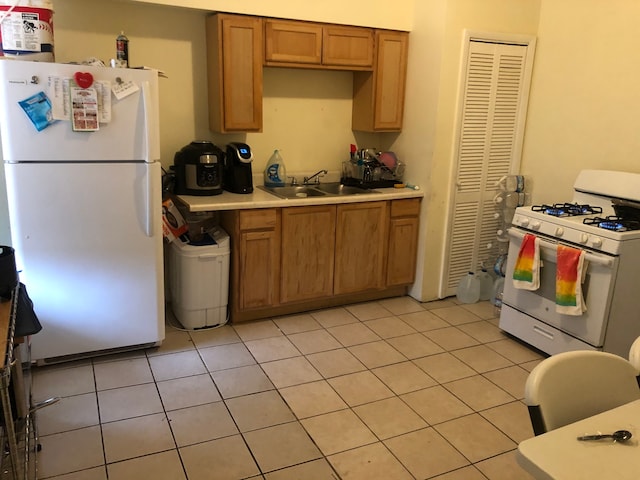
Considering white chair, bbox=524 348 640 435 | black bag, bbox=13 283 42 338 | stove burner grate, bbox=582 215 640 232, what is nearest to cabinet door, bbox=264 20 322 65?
stove burner grate, bbox=582 215 640 232

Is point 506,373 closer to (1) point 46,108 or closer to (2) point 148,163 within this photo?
(2) point 148,163

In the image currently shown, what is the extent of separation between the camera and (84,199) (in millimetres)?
2666

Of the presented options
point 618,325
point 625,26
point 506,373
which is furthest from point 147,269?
point 625,26

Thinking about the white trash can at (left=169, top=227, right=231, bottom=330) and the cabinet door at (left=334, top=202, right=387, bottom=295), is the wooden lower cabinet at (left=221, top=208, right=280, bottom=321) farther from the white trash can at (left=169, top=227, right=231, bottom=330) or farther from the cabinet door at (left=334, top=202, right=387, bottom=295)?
the cabinet door at (left=334, top=202, right=387, bottom=295)

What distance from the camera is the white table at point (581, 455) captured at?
1.11 meters

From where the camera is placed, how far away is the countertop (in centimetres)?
319

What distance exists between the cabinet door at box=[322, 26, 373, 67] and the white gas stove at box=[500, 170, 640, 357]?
1519mm

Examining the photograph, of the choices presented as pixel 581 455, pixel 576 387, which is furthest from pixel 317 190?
pixel 581 455

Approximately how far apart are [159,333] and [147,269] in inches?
15.9

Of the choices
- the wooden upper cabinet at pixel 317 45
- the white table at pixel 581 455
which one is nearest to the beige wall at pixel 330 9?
the wooden upper cabinet at pixel 317 45

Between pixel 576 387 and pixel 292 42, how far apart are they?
2.79 metres

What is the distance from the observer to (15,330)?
1970 millimetres

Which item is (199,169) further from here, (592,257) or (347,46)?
(592,257)

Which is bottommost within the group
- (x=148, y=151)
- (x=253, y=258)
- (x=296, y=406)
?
(x=296, y=406)
